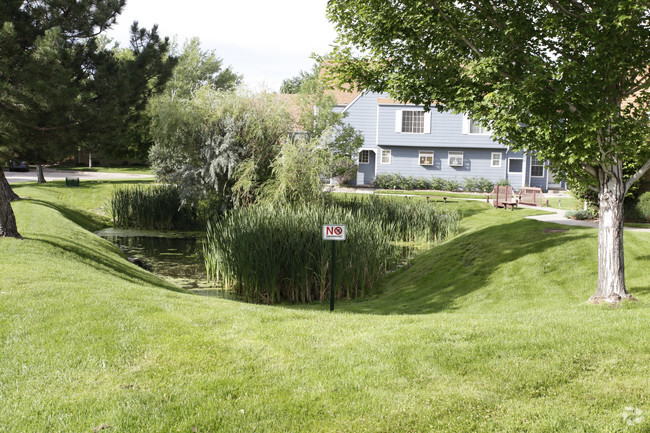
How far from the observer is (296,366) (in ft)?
19.0

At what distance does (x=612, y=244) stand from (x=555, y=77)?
2.98 metres

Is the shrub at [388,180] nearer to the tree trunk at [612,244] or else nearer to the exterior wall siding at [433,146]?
the exterior wall siding at [433,146]

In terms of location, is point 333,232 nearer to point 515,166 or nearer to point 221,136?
point 221,136

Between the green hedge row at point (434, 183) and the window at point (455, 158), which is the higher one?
the window at point (455, 158)

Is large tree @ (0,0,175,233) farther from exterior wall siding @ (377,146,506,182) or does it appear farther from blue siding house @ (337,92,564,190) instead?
exterior wall siding @ (377,146,506,182)

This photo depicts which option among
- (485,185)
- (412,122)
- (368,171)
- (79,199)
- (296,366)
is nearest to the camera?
(296,366)

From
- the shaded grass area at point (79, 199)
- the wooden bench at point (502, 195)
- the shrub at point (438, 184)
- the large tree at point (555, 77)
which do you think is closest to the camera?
the large tree at point (555, 77)

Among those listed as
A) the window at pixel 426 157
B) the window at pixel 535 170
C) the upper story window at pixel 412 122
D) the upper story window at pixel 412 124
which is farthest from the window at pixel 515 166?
the upper story window at pixel 412 124

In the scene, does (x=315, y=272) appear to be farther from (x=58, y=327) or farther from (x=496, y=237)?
(x=58, y=327)

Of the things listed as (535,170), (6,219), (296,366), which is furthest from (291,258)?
(535,170)

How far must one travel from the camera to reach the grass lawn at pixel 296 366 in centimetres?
477

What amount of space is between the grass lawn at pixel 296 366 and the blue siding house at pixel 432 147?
30.7m

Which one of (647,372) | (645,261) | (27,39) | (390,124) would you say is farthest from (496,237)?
(390,124)

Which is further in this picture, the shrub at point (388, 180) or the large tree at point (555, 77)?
the shrub at point (388, 180)
